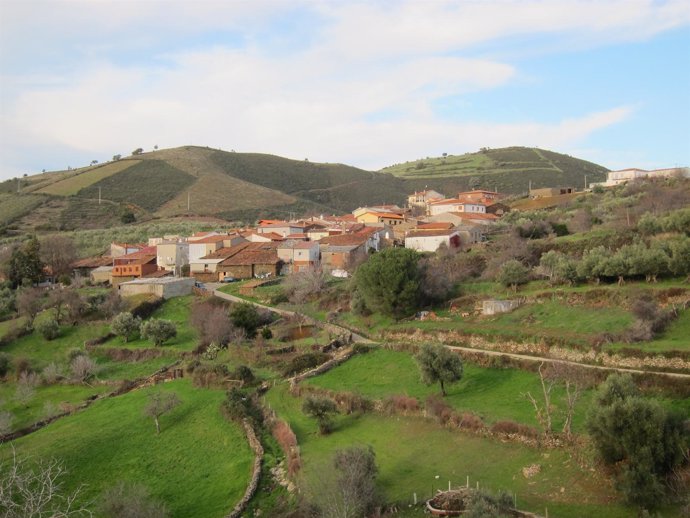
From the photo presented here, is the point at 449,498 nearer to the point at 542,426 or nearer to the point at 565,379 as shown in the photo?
the point at 542,426

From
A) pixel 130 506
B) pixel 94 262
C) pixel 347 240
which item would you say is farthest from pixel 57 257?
pixel 130 506

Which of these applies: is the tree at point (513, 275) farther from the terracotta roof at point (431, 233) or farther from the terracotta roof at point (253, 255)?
the terracotta roof at point (253, 255)

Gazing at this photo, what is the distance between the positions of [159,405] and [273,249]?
111ft

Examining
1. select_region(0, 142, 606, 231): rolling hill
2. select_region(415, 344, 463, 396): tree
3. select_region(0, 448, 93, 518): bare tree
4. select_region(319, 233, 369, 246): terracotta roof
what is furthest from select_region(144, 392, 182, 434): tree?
select_region(0, 142, 606, 231): rolling hill

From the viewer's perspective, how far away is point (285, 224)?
78.5 metres

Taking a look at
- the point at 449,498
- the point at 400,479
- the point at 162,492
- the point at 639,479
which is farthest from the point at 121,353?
the point at 639,479

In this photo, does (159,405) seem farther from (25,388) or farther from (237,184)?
(237,184)

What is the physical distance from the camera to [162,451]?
93.5 feet

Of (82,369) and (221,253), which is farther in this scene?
Answer: (221,253)

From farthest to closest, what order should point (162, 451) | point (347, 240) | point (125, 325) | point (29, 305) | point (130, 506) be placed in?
point (347, 240), point (29, 305), point (125, 325), point (162, 451), point (130, 506)

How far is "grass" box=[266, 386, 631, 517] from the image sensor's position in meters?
18.0

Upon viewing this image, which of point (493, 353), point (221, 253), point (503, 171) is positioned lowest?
point (493, 353)

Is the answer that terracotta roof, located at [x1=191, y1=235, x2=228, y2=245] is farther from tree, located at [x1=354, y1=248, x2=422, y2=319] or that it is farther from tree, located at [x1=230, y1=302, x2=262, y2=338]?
tree, located at [x1=354, y1=248, x2=422, y2=319]

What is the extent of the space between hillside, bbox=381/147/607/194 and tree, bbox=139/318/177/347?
94.0 meters
